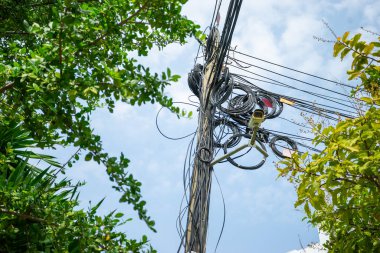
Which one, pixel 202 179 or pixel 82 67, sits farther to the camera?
pixel 202 179

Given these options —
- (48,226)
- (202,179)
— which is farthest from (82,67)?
(202,179)

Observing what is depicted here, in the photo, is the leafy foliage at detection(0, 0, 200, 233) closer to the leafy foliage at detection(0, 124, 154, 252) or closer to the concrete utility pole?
the leafy foliage at detection(0, 124, 154, 252)

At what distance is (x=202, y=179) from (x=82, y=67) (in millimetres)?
2175

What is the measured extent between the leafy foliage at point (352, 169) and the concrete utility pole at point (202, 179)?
121cm

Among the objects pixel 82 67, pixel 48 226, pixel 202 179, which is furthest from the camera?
pixel 202 179

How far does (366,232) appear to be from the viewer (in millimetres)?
3553

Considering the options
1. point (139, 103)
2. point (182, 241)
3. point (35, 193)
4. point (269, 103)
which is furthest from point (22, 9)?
point (269, 103)

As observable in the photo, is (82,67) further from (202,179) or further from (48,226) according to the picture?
(202,179)

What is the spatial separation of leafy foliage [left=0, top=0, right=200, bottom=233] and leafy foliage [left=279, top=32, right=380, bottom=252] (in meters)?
1.28

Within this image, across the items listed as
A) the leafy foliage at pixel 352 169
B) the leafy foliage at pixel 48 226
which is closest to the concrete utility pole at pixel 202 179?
the leafy foliage at pixel 352 169

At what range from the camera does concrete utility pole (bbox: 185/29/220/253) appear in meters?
4.45

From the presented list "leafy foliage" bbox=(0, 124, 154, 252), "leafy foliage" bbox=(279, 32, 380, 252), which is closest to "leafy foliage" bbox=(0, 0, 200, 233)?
"leafy foliage" bbox=(0, 124, 154, 252)

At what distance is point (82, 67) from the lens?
3.19m

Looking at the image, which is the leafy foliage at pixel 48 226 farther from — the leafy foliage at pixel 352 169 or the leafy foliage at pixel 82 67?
the leafy foliage at pixel 352 169
